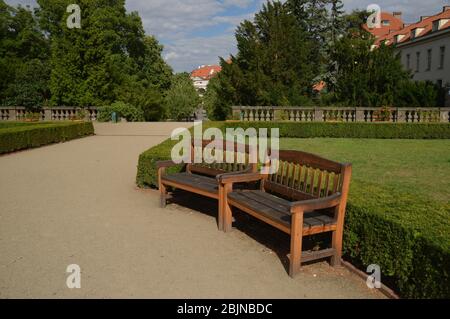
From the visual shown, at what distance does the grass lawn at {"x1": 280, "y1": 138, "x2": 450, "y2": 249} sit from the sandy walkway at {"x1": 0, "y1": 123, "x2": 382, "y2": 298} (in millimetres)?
808

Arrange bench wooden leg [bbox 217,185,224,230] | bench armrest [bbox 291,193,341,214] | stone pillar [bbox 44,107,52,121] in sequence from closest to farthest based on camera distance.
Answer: bench armrest [bbox 291,193,341,214] < bench wooden leg [bbox 217,185,224,230] < stone pillar [bbox 44,107,52,121]

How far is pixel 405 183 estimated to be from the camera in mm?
8570

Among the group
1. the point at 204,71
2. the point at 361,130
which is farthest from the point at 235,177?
the point at 204,71

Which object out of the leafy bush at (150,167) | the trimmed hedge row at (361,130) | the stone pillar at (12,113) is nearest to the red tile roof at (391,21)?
the trimmed hedge row at (361,130)

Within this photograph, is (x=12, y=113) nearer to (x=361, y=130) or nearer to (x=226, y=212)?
(x=361, y=130)

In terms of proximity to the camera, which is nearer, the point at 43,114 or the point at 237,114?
the point at 237,114

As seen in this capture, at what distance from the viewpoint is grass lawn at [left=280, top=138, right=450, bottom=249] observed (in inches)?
158

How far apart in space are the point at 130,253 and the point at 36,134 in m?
13.0

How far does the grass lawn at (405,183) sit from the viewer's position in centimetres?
402

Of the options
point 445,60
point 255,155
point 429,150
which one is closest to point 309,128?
point 429,150

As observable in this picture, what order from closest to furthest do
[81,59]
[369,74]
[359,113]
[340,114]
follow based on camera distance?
1. [359,113]
2. [340,114]
3. [369,74]
4. [81,59]

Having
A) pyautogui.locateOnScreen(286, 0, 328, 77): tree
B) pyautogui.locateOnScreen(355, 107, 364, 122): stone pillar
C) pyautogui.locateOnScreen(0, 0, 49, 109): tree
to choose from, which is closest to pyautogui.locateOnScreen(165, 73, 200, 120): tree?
pyautogui.locateOnScreen(0, 0, 49, 109): tree

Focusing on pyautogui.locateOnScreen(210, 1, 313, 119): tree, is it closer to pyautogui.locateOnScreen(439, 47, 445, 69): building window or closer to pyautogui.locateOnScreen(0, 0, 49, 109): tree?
pyautogui.locateOnScreen(0, 0, 49, 109): tree

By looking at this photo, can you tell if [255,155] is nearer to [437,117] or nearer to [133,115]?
[437,117]
